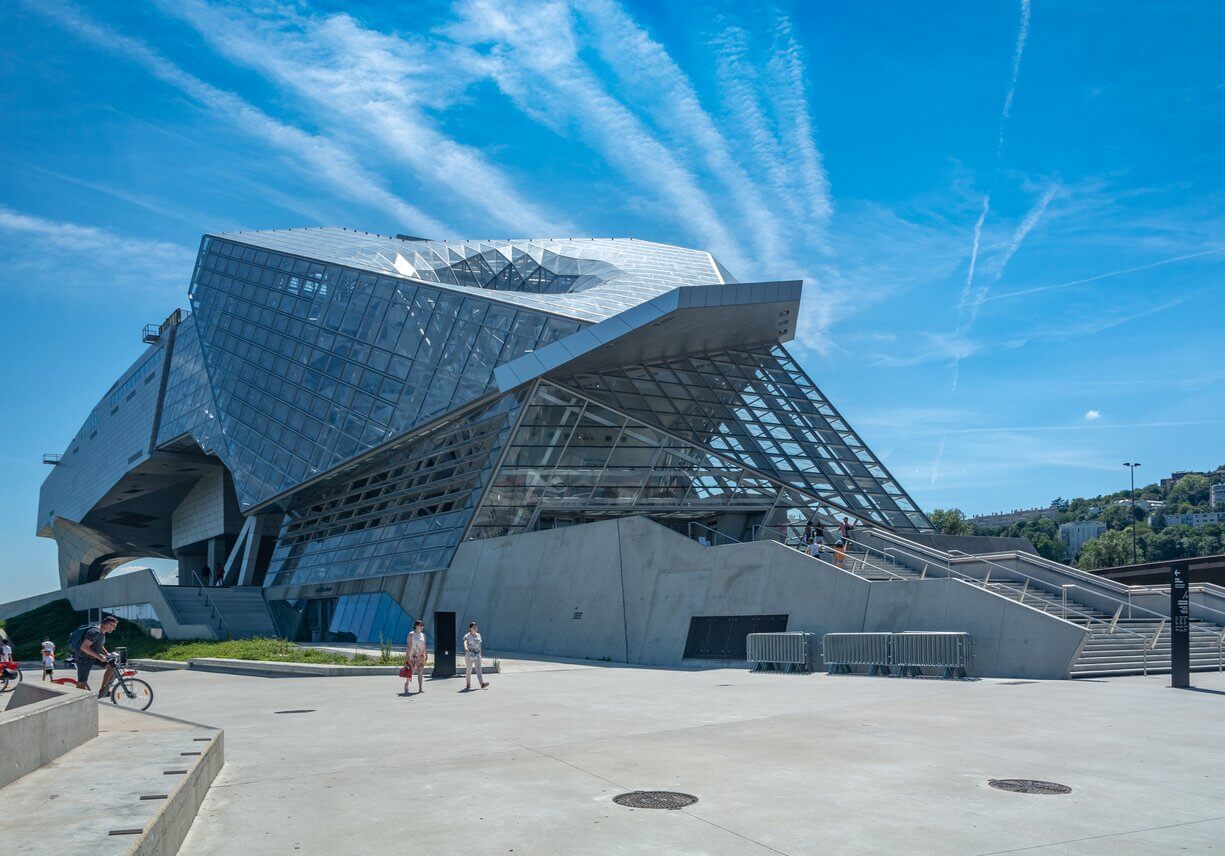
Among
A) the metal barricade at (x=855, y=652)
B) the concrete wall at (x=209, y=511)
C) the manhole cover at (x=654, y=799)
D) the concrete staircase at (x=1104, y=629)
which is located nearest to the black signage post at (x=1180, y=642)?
the concrete staircase at (x=1104, y=629)

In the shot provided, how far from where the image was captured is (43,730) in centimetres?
853

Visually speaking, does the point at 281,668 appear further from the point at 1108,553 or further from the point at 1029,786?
the point at 1108,553

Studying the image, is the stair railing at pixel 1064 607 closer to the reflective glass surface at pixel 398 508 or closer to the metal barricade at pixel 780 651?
the metal barricade at pixel 780 651

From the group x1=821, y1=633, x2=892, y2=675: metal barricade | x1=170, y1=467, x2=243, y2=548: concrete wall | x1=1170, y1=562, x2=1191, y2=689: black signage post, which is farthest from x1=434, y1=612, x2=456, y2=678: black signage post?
x1=170, y1=467, x2=243, y2=548: concrete wall

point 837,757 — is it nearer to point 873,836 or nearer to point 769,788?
point 769,788

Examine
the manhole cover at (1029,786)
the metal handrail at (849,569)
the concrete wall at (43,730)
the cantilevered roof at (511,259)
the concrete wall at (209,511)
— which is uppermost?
the cantilevered roof at (511,259)

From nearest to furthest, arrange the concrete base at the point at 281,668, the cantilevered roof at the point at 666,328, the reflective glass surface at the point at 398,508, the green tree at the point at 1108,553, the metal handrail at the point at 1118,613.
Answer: the metal handrail at the point at 1118,613, the concrete base at the point at 281,668, the cantilevered roof at the point at 666,328, the reflective glass surface at the point at 398,508, the green tree at the point at 1108,553

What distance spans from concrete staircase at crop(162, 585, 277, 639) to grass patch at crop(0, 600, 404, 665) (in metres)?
1.89

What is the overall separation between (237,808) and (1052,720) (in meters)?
9.96

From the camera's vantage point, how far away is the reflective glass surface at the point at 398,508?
35.7 meters

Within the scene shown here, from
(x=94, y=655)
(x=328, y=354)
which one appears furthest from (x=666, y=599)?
(x=328, y=354)

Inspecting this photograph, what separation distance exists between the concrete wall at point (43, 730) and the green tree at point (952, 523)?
94923mm

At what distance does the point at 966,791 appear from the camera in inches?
340

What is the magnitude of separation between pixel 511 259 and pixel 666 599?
29524 mm
